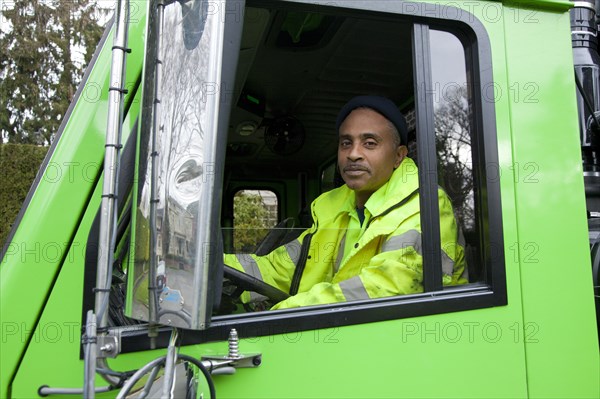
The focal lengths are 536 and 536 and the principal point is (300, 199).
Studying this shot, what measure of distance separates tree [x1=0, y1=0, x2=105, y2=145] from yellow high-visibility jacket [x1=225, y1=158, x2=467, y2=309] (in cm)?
1148

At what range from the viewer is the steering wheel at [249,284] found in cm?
165

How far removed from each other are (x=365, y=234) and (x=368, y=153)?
53 cm

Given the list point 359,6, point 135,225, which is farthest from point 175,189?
point 359,6

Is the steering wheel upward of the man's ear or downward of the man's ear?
downward

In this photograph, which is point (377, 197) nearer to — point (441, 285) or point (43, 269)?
point (441, 285)

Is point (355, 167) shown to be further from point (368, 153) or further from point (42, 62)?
point (42, 62)

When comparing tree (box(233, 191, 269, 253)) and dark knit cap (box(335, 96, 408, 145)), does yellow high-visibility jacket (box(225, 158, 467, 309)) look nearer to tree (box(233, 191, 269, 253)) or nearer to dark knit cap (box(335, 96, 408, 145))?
dark knit cap (box(335, 96, 408, 145))

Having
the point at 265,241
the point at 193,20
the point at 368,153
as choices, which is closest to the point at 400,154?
the point at 368,153

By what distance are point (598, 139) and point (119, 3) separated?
1906 mm

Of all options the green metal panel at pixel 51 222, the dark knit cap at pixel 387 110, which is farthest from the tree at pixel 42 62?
the green metal panel at pixel 51 222

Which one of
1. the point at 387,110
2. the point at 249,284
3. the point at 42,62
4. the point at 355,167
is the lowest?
the point at 249,284

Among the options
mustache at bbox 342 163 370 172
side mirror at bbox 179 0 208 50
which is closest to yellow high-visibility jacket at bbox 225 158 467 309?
mustache at bbox 342 163 370 172

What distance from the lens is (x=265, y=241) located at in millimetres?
1850

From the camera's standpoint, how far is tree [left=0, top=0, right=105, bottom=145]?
40.0ft
